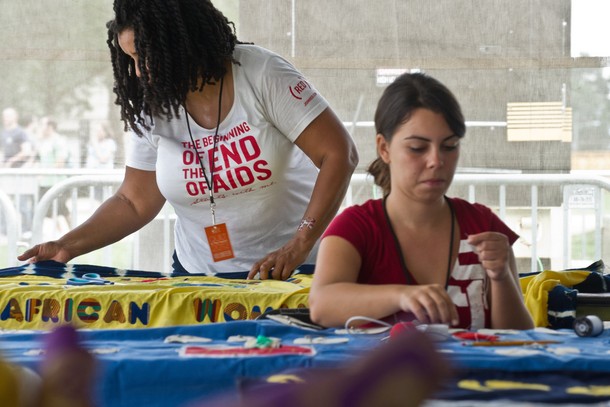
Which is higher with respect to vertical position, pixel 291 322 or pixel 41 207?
pixel 41 207

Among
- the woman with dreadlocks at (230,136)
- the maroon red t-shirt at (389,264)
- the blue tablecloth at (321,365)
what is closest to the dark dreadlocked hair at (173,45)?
the woman with dreadlocks at (230,136)

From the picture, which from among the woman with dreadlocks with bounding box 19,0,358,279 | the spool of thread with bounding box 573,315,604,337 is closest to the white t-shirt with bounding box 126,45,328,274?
the woman with dreadlocks with bounding box 19,0,358,279

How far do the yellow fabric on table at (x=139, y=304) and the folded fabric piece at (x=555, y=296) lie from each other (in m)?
0.38

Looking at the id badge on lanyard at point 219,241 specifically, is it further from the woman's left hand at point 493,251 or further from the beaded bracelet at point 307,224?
the woman's left hand at point 493,251

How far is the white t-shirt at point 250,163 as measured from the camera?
1.86m

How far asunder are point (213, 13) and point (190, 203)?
412mm

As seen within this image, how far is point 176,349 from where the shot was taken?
1.00 metres

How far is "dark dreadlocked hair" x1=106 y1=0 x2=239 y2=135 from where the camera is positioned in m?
1.83

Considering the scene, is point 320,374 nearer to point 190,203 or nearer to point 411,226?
point 411,226

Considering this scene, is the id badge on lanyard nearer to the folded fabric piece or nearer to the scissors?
the scissors

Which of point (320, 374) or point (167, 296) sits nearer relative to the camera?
point (320, 374)

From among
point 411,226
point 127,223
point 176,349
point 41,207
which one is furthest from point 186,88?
point 41,207

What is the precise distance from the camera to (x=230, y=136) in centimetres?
186

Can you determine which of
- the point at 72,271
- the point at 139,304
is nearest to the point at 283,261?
the point at 139,304
